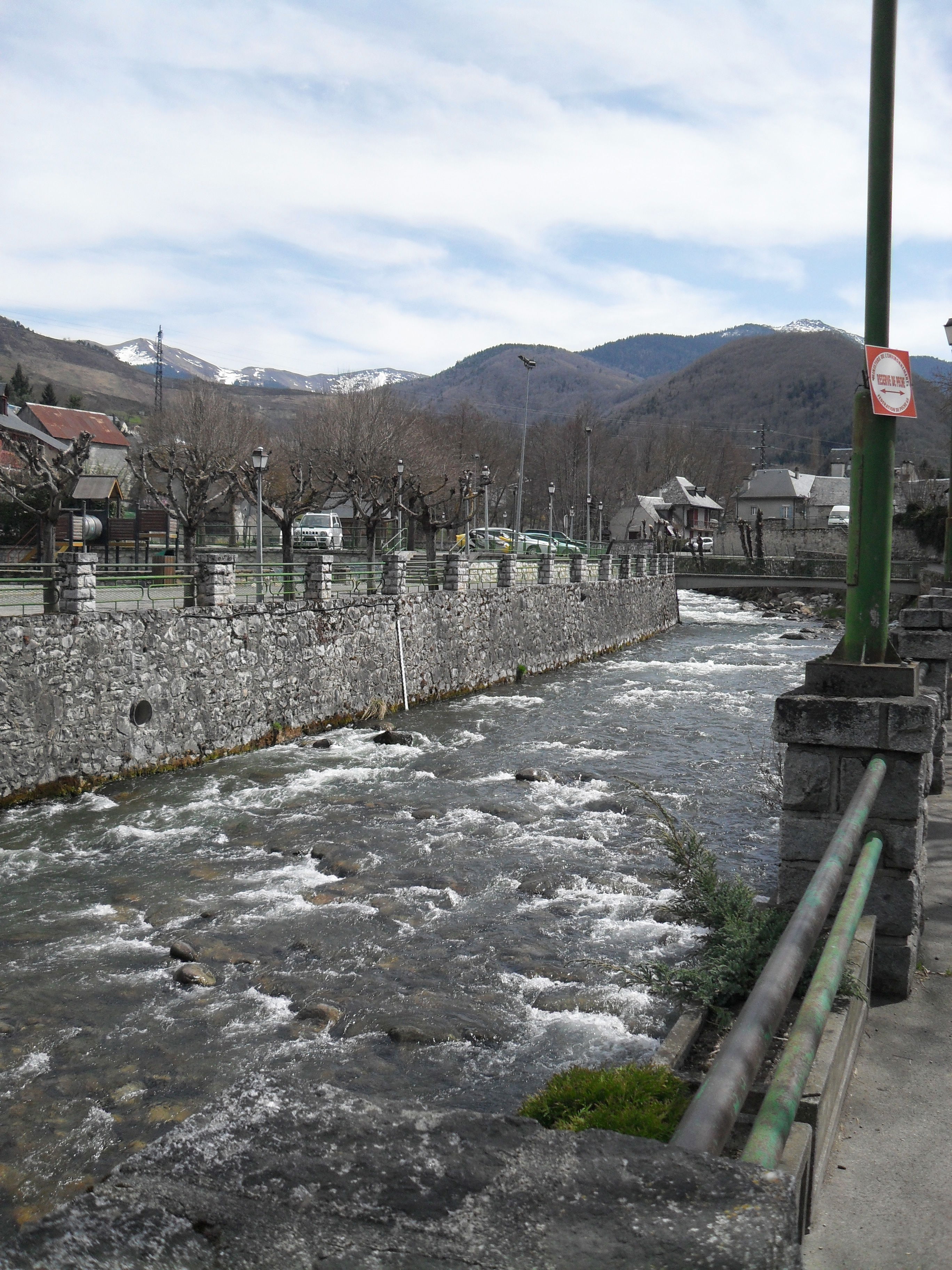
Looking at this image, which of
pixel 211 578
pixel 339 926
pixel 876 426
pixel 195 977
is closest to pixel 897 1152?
pixel 876 426

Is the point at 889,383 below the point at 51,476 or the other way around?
below

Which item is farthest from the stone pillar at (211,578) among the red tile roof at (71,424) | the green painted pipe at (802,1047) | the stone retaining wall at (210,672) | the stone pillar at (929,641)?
the red tile roof at (71,424)

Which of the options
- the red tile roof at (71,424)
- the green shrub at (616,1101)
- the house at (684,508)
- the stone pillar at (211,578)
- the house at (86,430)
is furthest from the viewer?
the house at (684,508)

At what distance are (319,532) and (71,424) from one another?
49120 millimetres

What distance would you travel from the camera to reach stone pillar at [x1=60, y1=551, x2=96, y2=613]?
14.5 metres

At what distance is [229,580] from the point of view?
57.5 ft

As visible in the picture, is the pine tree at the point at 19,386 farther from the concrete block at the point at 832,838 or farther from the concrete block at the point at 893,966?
the concrete block at the point at 893,966

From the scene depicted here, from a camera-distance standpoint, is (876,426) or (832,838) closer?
(832,838)

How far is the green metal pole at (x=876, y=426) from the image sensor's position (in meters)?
5.42

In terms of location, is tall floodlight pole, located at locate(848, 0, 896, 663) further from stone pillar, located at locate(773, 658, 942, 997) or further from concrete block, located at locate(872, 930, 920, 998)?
concrete block, located at locate(872, 930, 920, 998)

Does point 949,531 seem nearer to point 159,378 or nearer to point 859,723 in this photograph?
point 859,723

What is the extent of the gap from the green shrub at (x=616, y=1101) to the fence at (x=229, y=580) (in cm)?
1163

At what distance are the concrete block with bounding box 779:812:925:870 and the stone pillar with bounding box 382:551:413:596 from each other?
17.9 m

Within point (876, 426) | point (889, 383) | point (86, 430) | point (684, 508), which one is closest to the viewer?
point (889, 383)
